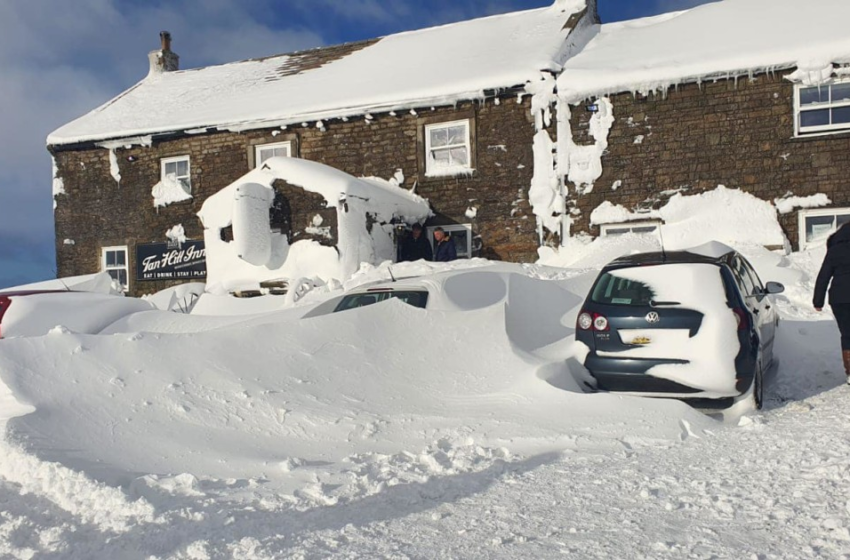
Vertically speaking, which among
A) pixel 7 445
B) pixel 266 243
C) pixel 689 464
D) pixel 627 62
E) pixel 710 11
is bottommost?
pixel 689 464

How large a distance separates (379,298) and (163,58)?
1941 centimetres

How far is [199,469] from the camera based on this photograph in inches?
170

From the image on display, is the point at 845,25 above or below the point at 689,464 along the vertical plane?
above

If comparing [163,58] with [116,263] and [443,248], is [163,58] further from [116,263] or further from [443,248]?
[443,248]

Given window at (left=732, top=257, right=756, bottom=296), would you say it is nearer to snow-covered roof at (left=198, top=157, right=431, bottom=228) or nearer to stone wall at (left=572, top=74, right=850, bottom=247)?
stone wall at (left=572, top=74, right=850, bottom=247)

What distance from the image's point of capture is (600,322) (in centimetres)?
630

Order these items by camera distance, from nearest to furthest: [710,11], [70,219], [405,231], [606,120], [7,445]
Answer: [7,445] → [606,120] → [405,231] → [710,11] → [70,219]

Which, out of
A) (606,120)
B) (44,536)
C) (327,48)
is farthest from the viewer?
(327,48)

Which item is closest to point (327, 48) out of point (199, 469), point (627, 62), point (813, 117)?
point (627, 62)

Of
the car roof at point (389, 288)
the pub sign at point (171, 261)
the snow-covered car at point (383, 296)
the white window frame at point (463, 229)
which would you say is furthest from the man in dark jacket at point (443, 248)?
the pub sign at point (171, 261)

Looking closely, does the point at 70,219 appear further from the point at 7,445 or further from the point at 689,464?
the point at 689,464

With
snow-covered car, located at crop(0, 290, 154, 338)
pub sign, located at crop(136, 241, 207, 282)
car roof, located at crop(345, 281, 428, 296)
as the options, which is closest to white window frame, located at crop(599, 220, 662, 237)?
car roof, located at crop(345, 281, 428, 296)

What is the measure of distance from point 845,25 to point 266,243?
12135 mm

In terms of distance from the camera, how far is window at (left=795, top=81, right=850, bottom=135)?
12938 mm
